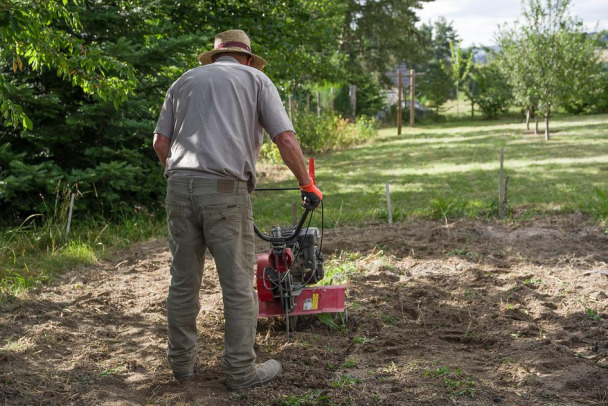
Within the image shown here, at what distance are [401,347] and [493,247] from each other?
9.76 feet

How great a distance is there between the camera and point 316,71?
1891 cm

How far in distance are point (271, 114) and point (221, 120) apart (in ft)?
0.94

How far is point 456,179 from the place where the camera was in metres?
12.6

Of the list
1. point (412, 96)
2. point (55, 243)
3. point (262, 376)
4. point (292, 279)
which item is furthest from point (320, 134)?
point (262, 376)

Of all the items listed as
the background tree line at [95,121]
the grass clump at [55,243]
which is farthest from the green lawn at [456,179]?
the background tree line at [95,121]

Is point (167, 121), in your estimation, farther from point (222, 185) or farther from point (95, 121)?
point (95, 121)

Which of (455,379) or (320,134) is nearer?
(455,379)

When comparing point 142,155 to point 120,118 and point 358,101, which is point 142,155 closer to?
point 120,118

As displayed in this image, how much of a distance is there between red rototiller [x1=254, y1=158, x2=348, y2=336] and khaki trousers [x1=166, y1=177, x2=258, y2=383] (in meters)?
0.58

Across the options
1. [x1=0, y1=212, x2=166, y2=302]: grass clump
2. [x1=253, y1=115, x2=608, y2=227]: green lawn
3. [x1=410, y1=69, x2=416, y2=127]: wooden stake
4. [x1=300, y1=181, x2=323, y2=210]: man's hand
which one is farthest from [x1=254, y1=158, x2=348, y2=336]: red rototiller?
[x1=410, y1=69, x2=416, y2=127]: wooden stake

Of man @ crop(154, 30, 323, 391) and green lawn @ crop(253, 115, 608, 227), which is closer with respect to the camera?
man @ crop(154, 30, 323, 391)

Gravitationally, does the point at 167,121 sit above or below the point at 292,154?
above

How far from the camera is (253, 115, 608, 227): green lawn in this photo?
29.9ft

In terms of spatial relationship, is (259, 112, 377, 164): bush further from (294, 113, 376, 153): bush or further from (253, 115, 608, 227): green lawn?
(253, 115, 608, 227): green lawn
